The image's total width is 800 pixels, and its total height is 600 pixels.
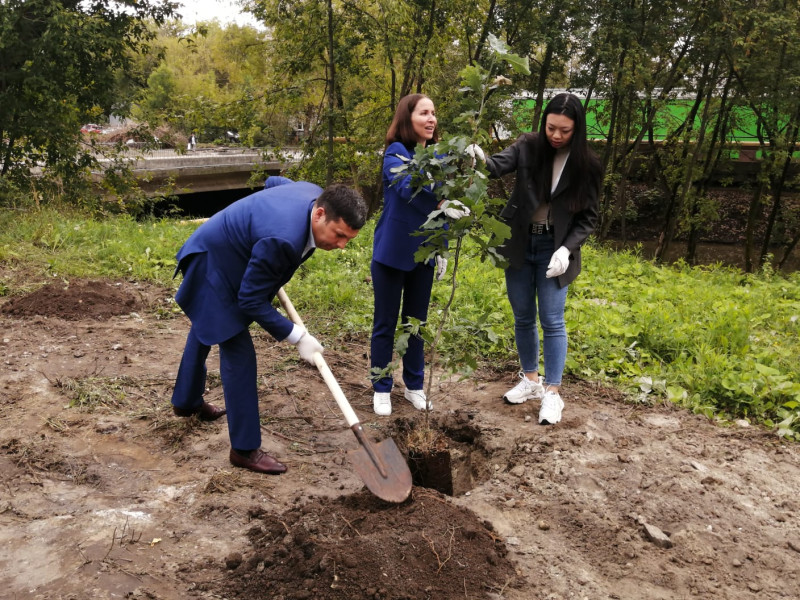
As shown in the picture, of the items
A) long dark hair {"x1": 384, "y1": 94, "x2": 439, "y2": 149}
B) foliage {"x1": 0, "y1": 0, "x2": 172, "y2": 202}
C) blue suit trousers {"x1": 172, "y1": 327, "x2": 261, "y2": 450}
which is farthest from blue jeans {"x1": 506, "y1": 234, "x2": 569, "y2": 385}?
foliage {"x1": 0, "y1": 0, "x2": 172, "y2": 202}

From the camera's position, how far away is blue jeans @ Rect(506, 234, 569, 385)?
3785 mm

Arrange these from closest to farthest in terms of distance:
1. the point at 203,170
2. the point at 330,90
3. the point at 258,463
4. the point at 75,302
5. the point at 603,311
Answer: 1. the point at 258,463
2. the point at 603,311
3. the point at 75,302
4. the point at 330,90
5. the point at 203,170

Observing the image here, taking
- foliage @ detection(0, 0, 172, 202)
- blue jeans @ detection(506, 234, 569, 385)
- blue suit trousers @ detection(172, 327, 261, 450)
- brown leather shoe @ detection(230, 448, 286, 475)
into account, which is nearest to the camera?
blue suit trousers @ detection(172, 327, 261, 450)

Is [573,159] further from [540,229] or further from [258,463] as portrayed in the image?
[258,463]

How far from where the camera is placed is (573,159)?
3.56 m

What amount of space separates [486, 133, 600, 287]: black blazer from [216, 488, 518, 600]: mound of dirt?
157 centimetres

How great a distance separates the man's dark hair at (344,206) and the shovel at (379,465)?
640 mm

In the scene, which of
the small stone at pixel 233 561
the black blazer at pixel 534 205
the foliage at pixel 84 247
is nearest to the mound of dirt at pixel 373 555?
the small stone at pixel 233 561

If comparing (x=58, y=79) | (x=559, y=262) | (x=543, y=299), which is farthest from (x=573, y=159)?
(x=58, y=79)

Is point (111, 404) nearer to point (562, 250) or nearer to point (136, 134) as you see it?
point (562, 250)

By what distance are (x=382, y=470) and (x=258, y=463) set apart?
777 millimetres

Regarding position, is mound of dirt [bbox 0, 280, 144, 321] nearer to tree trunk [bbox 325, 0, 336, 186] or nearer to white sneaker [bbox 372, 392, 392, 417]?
white sneaker [bbox 372, 392, 392, 417]

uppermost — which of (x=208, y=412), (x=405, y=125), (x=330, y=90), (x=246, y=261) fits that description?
(x=330, y=90)

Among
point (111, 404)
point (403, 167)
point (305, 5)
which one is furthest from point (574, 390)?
point (305, 5)
